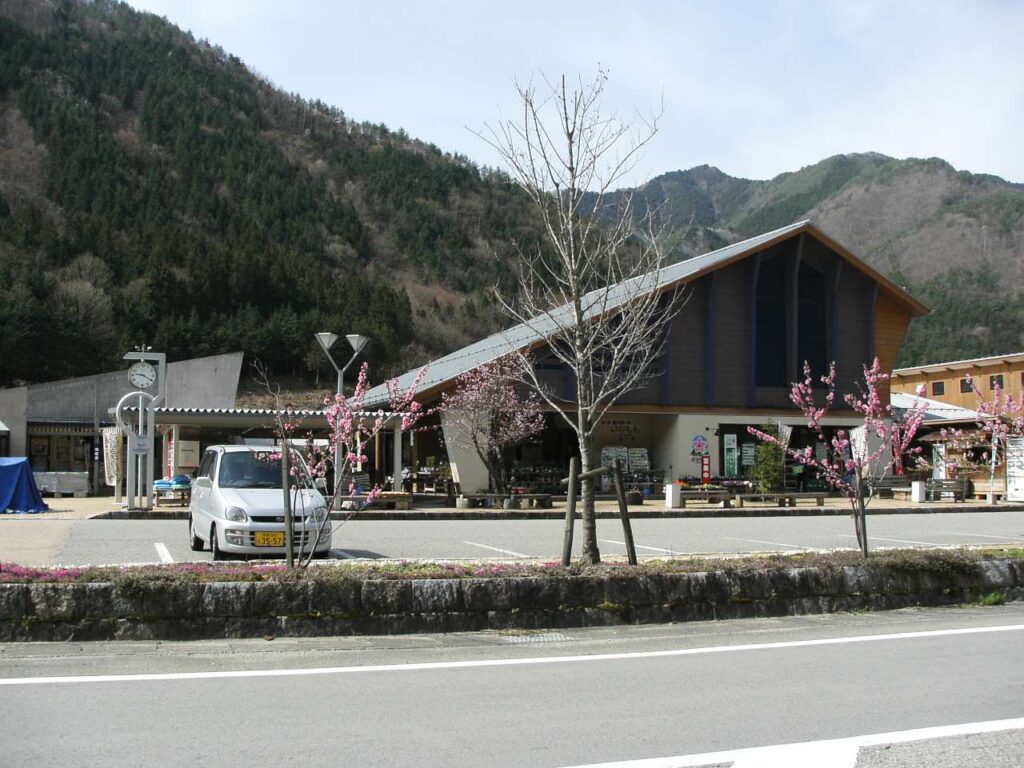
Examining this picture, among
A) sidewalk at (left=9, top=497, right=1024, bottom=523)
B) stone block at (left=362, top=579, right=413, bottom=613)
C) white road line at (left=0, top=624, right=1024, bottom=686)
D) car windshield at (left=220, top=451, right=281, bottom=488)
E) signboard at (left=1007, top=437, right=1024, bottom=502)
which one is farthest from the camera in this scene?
signboard at (left=1007, top=437, right=1024, bottom=502)

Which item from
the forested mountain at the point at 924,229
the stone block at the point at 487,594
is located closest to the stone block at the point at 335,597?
the stone block at the point at 487,594

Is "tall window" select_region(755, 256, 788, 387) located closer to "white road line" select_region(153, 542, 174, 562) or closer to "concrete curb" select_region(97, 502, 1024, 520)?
"concrete curb" select_region(97, 502, 1024, 520)

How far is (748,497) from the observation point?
30422 millimetres

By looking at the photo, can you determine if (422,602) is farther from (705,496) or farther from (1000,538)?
(705,496)

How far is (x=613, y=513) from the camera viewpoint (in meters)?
26.0

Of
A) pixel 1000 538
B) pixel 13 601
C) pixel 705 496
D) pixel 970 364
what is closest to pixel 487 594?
pixel 13 601

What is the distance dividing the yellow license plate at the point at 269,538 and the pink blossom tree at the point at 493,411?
16.2 metres

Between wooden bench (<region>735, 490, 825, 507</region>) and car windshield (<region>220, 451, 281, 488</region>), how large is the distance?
1895cm

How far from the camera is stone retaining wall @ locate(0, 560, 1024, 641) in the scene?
8.02 metres

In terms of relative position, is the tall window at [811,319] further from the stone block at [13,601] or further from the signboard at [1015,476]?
the stone block at [13,601]

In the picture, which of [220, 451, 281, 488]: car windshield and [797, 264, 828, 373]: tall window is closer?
[220, 451, 281, 488]: car windshield

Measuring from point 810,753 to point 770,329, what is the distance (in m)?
34.1

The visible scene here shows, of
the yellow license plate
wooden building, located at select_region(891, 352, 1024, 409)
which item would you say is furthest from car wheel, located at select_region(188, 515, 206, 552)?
wooden building, located at select_region(891, 352, 1024, 409)

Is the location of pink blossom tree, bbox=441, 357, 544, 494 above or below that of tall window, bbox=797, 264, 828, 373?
below
